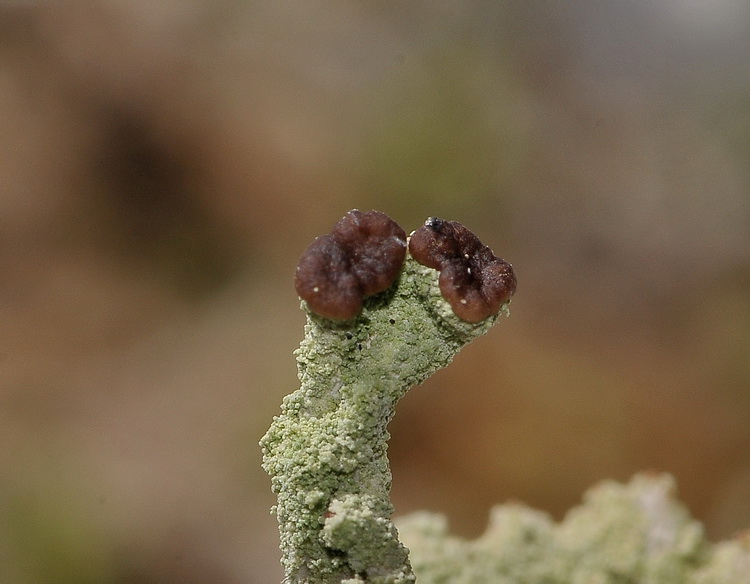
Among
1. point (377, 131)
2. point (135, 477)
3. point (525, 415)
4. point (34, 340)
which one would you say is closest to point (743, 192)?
point (525, 415)

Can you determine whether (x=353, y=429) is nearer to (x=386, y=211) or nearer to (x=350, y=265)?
(x=350, y=265)

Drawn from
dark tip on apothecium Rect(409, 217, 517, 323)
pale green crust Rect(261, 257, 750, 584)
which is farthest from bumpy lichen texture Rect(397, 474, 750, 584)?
dark tip on apothecium Rect(409, 217, 517, 323)

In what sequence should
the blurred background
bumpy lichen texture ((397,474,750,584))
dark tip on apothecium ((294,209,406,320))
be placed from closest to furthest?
dark tip on apothecium ((294,209,406,320)), bumpy lichen texture ((397,474,750,584)), the blurred background

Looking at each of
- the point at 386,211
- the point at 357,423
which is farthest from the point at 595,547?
the point at 386,211

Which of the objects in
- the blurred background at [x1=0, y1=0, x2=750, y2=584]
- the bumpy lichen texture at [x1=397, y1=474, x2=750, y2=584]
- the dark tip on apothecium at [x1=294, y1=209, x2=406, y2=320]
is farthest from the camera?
the blurred background at [x1=0, y1=0, x2=750, y2=584]

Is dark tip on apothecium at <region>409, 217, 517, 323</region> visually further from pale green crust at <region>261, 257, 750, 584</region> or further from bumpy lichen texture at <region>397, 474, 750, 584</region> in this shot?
bumpy lichen texture at <region>397, 474, 750, 584</region>

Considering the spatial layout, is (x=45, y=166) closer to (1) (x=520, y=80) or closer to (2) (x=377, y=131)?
(2) (x=377, y=131)

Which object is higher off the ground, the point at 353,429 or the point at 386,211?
the point at 386,211
